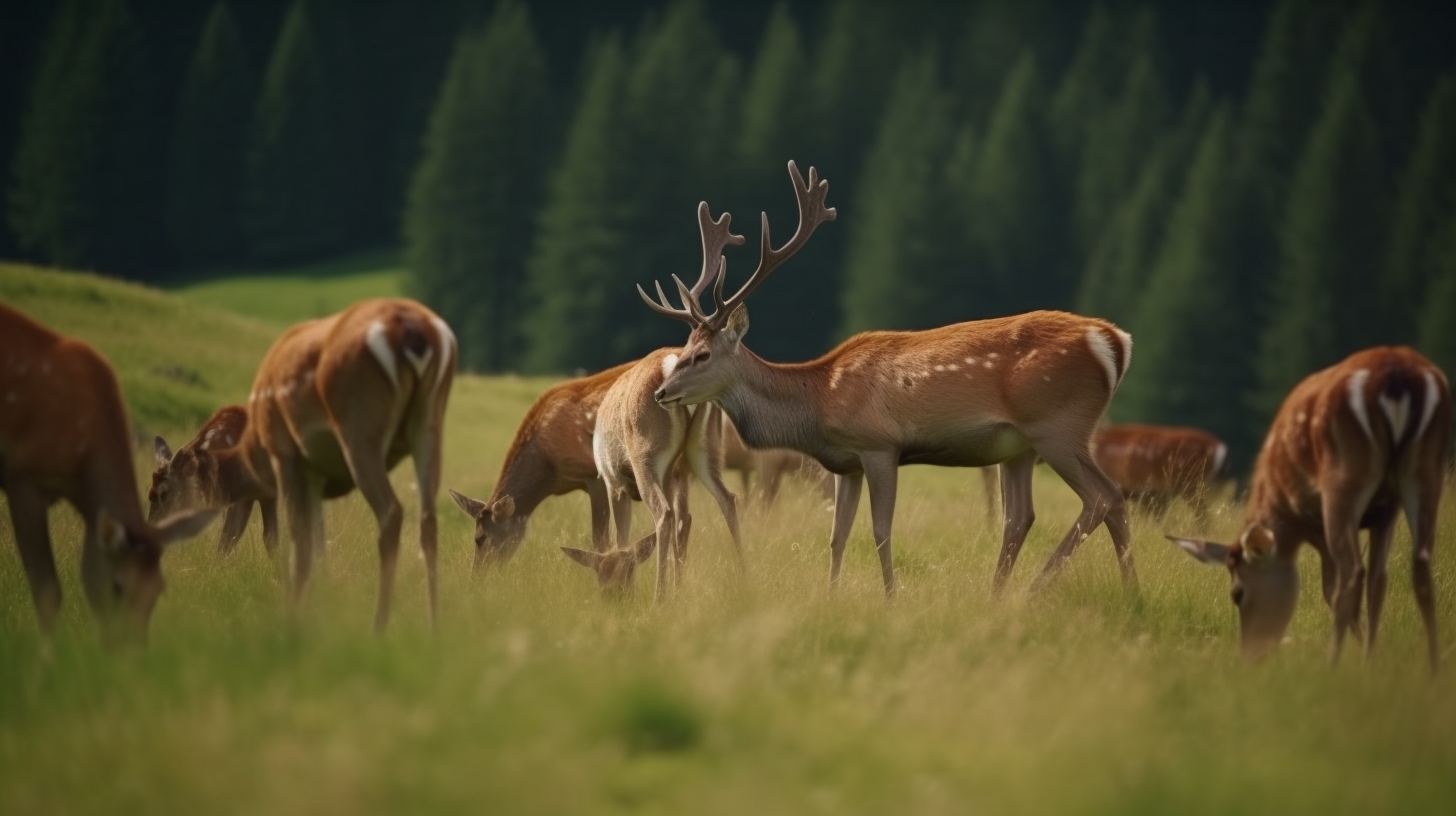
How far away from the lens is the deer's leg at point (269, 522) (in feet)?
32.2

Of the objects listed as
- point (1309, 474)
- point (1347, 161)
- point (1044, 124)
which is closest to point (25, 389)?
point (1309, 474)

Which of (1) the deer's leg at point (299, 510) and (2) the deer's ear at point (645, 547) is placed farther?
(2) the deer's ear at point (645, 547)

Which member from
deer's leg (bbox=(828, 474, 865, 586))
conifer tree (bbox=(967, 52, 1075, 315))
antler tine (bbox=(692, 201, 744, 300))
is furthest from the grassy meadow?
conifer tree (bbox=(967, 52, 1075, 315))

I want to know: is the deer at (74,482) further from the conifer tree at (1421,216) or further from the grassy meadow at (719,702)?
the conifer tree at (1421,216)

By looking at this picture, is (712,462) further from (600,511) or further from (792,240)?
(792,240)

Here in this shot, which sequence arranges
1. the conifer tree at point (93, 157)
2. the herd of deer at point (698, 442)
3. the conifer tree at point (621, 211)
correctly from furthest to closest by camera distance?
the conifer tree at point (93, 157)
the conifer tree at point (621, 211)
the herd of deer at point (698, 442)

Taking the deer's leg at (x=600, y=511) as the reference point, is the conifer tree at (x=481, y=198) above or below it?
below

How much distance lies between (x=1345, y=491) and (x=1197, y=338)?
128 ft

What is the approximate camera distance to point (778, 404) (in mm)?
9328

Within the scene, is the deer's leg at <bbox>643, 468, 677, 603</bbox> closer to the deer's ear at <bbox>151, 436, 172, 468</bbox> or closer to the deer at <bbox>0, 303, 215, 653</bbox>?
the deer at <bbox>0, 303, 215, 653</bbox>

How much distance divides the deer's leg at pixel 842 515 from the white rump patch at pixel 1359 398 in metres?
2.68

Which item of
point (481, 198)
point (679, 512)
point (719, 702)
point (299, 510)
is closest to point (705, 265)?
point (679, 512)

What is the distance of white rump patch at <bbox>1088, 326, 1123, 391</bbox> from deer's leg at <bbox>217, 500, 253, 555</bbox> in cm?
469

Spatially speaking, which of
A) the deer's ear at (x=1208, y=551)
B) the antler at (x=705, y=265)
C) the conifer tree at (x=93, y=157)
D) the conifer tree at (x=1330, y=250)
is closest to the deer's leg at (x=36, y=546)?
the antler at (x=705, y=265)
